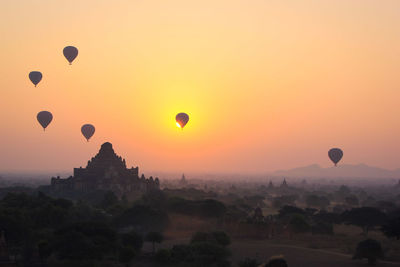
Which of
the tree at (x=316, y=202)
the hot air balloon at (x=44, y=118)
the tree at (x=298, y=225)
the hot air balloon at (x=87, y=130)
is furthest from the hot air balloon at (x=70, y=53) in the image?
the tree at (x=316, y=202)

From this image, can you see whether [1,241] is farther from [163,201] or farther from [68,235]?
[163,201]

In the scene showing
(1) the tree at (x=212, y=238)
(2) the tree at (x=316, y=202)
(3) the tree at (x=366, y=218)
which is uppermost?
(2) the tree at (x=316, y=202)

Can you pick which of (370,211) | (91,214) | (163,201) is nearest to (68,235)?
(91,214)

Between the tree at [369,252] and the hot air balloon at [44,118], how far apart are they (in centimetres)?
6787

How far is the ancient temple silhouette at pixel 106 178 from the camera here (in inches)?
4168

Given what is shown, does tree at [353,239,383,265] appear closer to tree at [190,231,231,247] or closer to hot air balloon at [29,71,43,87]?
tree at [190,231,231,247]

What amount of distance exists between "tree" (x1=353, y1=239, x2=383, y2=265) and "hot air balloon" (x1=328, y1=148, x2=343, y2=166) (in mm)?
85603

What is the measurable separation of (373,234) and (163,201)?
29589 millimetres

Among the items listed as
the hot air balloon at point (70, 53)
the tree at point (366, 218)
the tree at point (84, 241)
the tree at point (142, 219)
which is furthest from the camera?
the hot air balloon at point (70, 53)

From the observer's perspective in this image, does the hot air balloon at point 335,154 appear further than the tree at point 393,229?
Yes

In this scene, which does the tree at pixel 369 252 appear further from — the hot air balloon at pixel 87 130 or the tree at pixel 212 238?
the hot air balloon at pixel 87 130

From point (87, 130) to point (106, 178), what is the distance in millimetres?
11735

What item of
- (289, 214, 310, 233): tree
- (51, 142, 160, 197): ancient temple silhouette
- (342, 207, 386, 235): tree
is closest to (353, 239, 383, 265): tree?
(289, 214, 310, 233): tree

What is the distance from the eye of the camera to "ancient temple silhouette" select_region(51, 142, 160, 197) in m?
106
